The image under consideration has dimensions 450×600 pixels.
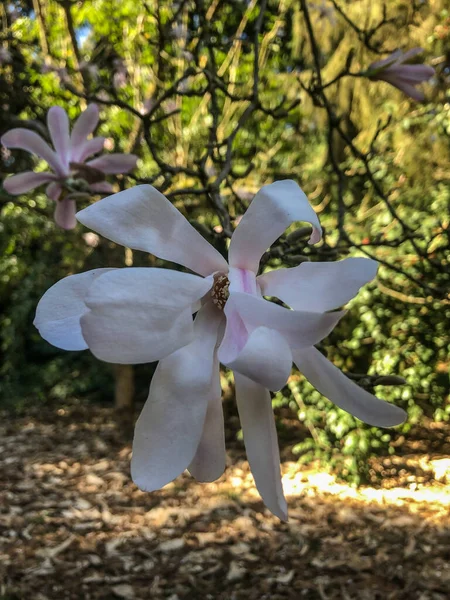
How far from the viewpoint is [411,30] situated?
3.29 meters

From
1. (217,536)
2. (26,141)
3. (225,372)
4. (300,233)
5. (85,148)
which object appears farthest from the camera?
(217,536)

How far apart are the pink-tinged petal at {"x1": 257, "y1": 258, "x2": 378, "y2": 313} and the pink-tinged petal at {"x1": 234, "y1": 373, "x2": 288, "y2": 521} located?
0.23 ft

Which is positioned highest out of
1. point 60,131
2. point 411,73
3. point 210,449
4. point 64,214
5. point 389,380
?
point 411,73

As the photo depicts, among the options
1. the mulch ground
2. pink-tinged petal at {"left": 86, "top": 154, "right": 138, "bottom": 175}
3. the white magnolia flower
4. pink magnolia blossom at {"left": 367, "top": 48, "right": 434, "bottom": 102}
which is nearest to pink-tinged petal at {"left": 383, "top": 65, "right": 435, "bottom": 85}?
pink magnolia blossom at {"left": 367, "top": 48, "right": 434, "bottom": 102}

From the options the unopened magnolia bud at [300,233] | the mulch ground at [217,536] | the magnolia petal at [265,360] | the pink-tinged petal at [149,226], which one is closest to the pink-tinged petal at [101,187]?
the unopened magnolia bud at [300,233]

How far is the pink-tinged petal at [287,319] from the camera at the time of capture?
350 mm

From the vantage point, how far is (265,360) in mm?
339

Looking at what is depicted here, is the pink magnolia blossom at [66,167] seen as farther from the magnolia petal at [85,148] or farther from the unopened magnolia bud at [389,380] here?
the unopened magnolia bud at [389,380]

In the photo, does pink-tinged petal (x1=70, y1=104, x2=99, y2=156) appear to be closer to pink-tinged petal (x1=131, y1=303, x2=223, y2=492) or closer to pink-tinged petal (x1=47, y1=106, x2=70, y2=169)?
pink-tinged petal (x1=47, y1=106, x2=70, y2=169)

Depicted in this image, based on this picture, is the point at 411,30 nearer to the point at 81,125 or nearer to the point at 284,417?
the point at 284,417

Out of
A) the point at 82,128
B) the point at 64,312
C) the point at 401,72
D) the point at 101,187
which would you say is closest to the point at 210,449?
the point at 64,312

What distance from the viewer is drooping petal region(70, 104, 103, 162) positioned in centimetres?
103

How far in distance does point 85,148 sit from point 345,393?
2.69ft

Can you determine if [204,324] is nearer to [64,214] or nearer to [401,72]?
[64,214]
